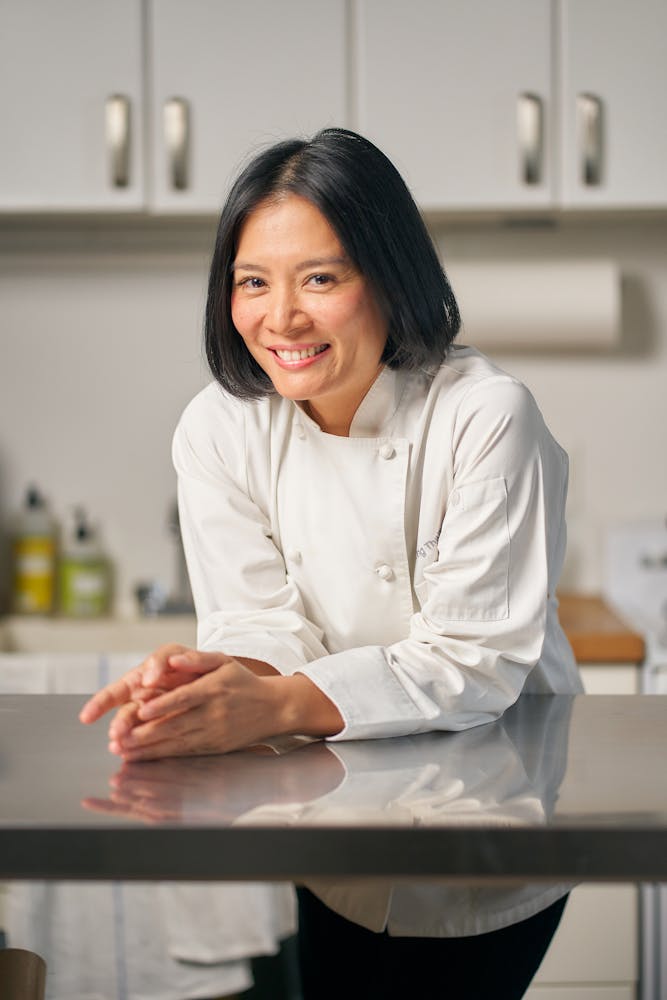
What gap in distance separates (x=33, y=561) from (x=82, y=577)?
0.37ft

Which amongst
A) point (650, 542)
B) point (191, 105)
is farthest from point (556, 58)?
point (650, 542)

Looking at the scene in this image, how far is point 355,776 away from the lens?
74 cm

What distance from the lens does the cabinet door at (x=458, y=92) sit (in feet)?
7.24

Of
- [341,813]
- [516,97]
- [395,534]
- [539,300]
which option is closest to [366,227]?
[395,534]

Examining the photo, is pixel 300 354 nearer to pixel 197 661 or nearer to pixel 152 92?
pixel 197 661

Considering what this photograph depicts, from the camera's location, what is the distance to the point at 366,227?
1.00 metres

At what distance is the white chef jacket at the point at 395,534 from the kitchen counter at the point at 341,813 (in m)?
0.14

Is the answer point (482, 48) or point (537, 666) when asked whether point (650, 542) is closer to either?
point (482, 48)

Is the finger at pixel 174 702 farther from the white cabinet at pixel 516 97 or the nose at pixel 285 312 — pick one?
the white cabinet at pixel 516 97

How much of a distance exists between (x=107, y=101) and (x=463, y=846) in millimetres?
1923

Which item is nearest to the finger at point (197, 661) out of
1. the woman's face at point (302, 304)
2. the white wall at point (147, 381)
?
the woman's face at point (302, 304)

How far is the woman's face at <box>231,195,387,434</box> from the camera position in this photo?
995 millimetres

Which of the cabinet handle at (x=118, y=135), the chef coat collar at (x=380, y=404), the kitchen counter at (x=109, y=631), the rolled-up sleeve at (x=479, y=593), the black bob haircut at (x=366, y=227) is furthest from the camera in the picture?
the kitchen counter at (x=109, y=631)

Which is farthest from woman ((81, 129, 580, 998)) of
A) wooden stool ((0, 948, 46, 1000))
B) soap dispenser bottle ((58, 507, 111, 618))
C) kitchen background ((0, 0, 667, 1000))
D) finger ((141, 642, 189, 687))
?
soap dispenser bottle ((58, 507, 111, 618))
